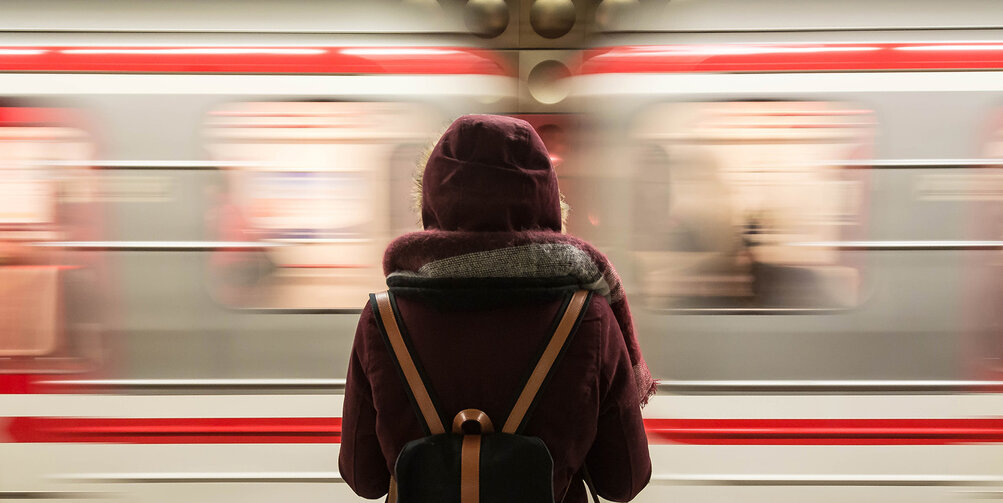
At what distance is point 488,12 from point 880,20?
52.1 inches

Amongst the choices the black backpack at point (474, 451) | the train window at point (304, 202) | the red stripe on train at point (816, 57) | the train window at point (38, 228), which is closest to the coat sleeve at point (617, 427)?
the black backpack at point (474, 451)

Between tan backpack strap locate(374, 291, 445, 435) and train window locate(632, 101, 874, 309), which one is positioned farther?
train window locate(632, 101, 874, 309)

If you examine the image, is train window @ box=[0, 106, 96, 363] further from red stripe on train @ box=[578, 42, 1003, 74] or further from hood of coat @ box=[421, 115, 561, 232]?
red stripe on train @ box=[578, 42, 1003, 74]

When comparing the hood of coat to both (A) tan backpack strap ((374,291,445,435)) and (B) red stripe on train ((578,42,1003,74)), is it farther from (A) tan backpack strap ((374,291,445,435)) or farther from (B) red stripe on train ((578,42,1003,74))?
(B) red stripe on train ((578,42,1003,74))

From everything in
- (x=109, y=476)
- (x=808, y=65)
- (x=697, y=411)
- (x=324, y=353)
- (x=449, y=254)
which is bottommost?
(x=109, y=476)

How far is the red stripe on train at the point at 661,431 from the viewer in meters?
2.17

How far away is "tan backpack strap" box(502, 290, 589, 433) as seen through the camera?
3.91ft

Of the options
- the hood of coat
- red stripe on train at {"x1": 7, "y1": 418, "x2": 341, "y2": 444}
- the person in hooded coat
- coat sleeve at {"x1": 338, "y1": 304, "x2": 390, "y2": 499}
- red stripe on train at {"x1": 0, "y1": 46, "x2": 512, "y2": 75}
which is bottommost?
red stripe on train at {"x1": 7, "y1": 418, "x2": 341, "y2": 444}

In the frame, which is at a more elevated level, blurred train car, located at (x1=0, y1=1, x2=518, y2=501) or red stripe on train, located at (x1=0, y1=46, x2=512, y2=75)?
red stripe on train, located at (x1=0, y1=46, x2=512, y2=75)

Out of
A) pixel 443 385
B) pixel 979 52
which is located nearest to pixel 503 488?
pixel 443 385

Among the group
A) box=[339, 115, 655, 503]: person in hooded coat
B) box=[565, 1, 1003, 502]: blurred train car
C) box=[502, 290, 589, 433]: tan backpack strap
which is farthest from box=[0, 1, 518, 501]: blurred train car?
box=[502, 290, 589, 433]: tan backpack strap

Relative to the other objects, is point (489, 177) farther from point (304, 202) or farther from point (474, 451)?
point (304, 202)

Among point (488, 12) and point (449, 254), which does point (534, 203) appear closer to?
point (449, 254)

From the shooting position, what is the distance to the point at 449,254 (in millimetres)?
1197
